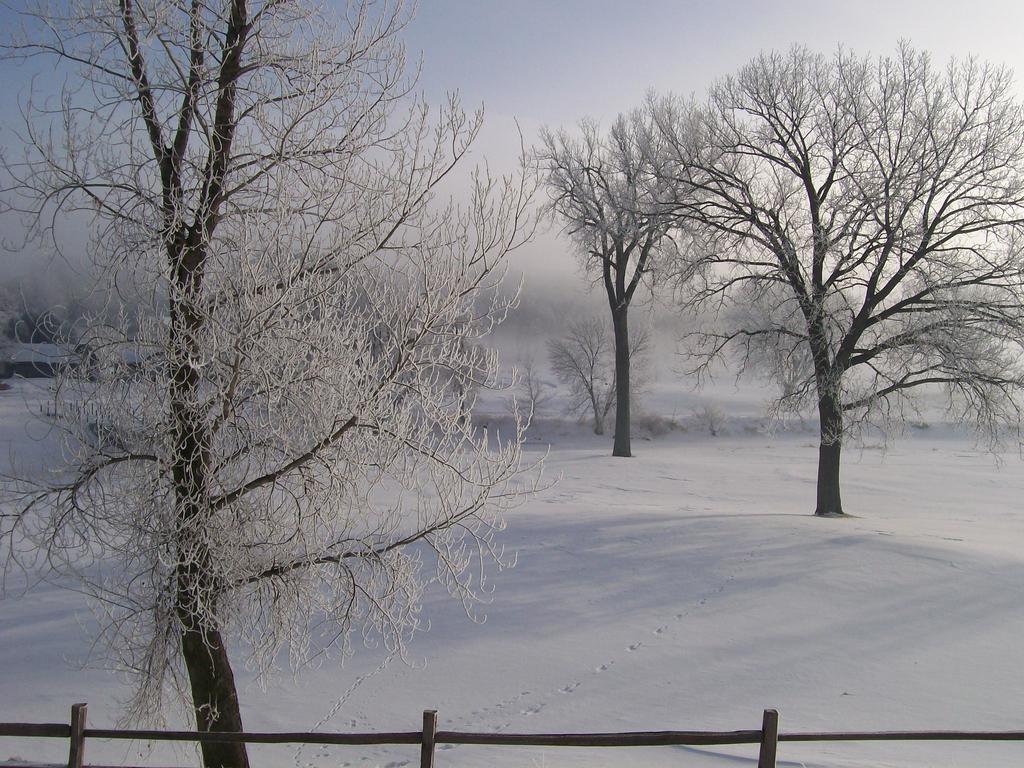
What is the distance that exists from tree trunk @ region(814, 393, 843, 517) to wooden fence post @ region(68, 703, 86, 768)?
1437 centimetres

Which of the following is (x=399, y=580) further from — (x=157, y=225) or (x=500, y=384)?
(x=157, y=225)

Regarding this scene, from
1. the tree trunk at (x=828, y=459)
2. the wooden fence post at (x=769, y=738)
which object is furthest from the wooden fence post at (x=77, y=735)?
the tree trunk at (x=828, y=459)

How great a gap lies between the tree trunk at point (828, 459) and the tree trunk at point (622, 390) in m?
12.5

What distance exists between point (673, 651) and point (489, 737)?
5.31 m

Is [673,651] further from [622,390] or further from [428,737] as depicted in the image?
[622,390]

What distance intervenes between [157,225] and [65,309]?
0.93 m

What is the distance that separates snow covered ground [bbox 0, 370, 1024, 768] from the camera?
24.0 feet

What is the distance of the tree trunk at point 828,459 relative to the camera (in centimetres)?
1567

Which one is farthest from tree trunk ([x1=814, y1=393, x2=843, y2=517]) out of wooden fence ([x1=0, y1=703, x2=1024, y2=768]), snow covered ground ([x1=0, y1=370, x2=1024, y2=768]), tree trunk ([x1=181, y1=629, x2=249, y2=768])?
tree trunk ([x1=181, y1=629, x2=249, y2=768])

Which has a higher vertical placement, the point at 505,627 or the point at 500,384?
the point at 500,384

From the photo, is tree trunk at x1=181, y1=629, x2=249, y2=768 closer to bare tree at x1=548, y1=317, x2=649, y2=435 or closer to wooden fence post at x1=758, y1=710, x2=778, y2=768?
wooden fence post at x1=758, y1=710, x2=778, y2=768

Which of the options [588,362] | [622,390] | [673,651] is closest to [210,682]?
[673,651]

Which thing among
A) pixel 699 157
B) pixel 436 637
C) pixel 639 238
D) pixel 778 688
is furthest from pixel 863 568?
pixel 639 238

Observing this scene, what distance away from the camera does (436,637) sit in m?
9.75
